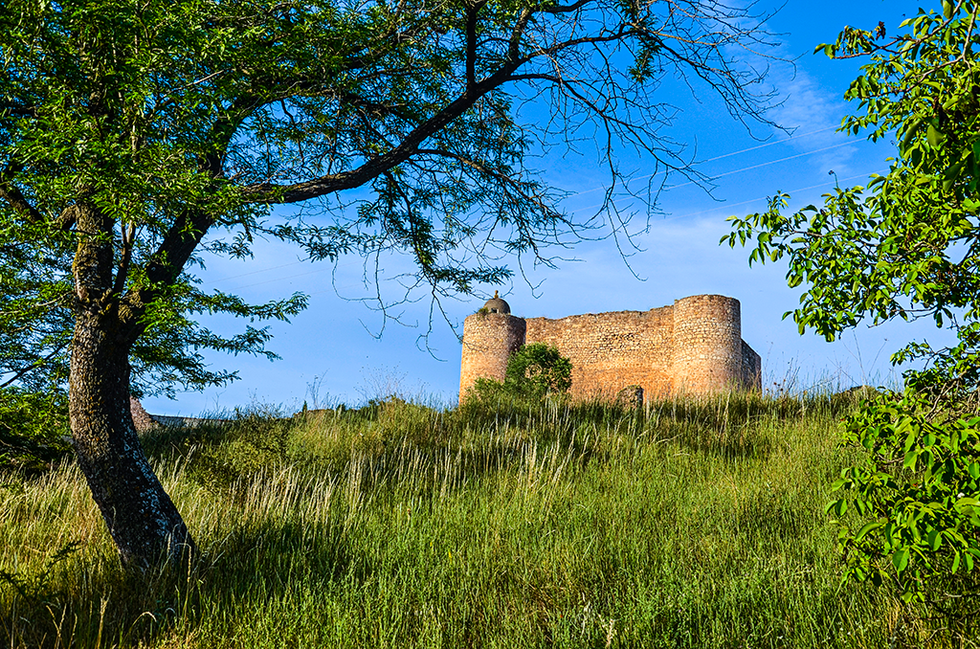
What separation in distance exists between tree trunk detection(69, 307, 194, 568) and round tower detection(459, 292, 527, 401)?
835 inches

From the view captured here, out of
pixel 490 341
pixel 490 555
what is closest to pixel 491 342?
pixel 490 341

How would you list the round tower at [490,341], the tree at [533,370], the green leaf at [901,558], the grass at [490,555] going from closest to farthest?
1. the green leaf at [901,558]
2. the grass at [490,555]
3. the tree at [533,370]
4. the round tower at [490,341]

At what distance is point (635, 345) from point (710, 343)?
3.02 m

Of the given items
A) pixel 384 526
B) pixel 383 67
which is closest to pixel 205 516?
pixel 384 526

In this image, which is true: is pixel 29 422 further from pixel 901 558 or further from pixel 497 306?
pixel 497 306

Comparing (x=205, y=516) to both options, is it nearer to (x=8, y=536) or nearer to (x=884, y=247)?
(x=8, y=536)

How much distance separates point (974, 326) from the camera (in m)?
2.82

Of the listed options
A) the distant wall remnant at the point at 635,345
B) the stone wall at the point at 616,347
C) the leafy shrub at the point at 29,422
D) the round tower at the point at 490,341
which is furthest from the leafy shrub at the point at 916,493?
the round tower at the point at 490,341

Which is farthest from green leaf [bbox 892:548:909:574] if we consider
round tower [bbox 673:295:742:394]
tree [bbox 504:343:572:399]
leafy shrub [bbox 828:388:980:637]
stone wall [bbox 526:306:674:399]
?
stone wall [bbox 526:306:674:399]

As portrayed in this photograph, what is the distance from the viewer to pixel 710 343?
2266cm

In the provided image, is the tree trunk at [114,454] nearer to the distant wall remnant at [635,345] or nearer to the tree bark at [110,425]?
the tree bark at [110,425]

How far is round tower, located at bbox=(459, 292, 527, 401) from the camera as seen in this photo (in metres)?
26.1

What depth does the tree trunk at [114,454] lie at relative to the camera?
432 cm

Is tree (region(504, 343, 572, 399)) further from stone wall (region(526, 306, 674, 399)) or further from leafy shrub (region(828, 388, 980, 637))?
leafy shrub (region(828, 388, 980, 637))
